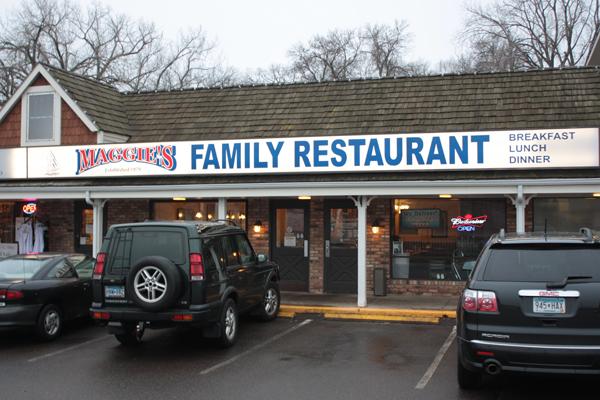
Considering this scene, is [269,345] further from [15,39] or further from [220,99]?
[15,39]

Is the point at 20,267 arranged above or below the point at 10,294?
above

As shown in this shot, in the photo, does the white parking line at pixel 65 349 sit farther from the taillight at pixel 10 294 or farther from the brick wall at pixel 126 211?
the brick wall at pixel 126 211

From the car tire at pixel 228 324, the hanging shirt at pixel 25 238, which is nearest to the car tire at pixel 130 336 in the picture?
the car tire at pixel 228 324

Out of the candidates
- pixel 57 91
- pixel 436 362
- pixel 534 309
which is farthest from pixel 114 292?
pixel 57 91

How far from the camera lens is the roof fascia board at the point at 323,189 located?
450 inches

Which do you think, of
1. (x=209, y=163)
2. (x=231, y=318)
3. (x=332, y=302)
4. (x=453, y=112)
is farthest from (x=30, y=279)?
(x=453, y=112)

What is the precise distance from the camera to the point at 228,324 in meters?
9.17

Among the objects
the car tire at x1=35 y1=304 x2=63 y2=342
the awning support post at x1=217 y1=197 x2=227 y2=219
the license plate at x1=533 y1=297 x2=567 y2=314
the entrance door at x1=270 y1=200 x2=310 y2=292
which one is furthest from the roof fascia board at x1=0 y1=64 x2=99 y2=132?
the license plate at x1=533 y1=297 x2=567 y2=314

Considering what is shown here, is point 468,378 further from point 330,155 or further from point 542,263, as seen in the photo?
point 330,155

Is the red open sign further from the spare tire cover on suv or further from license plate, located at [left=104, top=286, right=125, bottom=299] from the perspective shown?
the spare tire cover on suv

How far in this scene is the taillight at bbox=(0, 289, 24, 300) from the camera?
9.16 m

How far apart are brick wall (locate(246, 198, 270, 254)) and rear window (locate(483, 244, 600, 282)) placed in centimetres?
920

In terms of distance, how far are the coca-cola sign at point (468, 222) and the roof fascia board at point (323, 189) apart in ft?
5.69

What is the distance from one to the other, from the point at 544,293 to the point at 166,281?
4.73 metres
